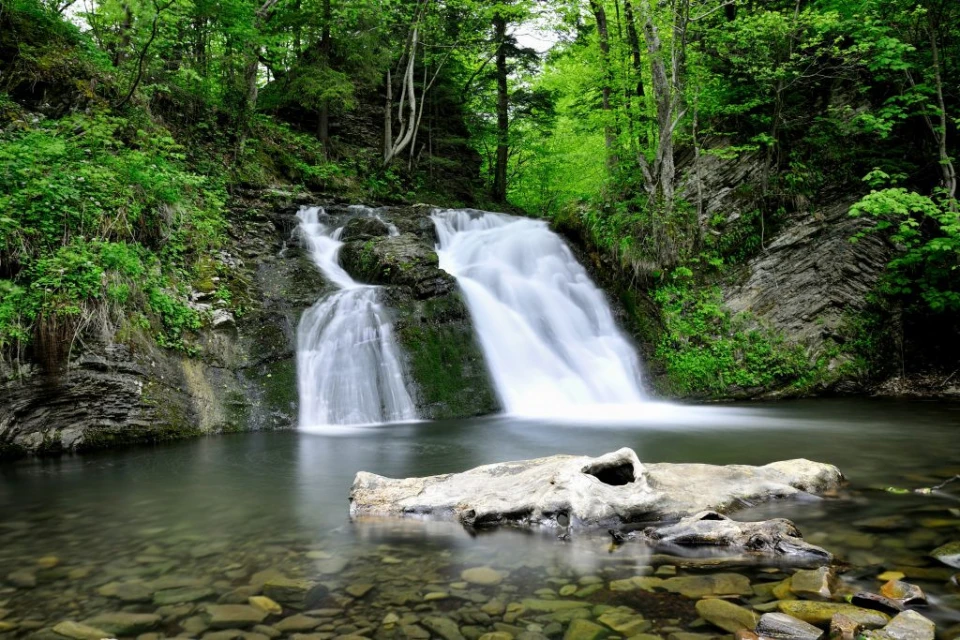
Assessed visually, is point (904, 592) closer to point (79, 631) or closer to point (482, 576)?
point (482, 576)

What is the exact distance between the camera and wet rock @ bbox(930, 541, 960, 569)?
121 inches

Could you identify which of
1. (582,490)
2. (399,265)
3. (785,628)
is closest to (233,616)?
(582,490)

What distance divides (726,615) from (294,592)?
2.13 metres

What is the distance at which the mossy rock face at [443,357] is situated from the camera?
9.37 metres

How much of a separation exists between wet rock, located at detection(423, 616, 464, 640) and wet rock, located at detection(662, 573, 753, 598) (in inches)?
42.9

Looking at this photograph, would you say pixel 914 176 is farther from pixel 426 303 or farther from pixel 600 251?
pixel 426 303

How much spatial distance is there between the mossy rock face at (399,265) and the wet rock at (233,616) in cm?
770

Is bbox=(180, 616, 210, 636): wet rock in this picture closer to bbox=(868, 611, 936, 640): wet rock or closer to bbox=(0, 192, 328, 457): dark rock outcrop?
bbox=(868, 611, 936, 640): wet rock

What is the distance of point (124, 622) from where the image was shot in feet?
8.96

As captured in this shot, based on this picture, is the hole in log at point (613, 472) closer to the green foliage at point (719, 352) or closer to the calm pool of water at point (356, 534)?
the calm pool of water at point (356, 534)

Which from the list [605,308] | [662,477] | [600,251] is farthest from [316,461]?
[600,251]

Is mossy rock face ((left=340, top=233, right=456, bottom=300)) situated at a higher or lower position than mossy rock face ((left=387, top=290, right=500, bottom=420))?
higher

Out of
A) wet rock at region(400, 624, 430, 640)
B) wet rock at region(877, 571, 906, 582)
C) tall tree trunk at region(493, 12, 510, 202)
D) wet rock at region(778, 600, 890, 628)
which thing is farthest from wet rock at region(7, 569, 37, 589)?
tall tree trunk at region(493, 12, 510, 202)

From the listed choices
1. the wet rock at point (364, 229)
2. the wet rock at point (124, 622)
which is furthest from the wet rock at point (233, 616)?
the wet rock at point (364, 229)
